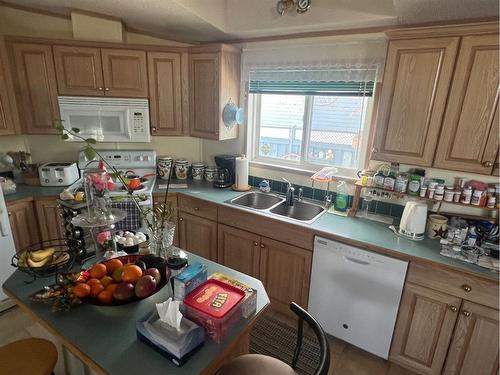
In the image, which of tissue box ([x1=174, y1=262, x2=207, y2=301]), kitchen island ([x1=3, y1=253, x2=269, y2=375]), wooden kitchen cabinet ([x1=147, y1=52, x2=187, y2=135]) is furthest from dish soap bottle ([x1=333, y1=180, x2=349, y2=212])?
wooden kitchen cabinet ([x1=147, y1=52, x2=187, y2=135])

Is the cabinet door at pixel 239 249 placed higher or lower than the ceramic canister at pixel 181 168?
lower

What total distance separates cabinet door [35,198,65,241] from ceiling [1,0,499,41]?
157 cm

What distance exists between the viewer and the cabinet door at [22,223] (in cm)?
226

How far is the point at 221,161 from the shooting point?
2.84 m

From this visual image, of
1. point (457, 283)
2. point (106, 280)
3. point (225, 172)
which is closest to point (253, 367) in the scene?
point (106, 280)

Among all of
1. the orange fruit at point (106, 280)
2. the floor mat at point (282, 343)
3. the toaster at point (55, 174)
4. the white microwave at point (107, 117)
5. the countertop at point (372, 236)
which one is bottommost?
the floor mat at point (282, 343)

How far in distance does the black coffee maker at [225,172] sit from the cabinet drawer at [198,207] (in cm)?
32

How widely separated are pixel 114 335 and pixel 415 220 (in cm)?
176

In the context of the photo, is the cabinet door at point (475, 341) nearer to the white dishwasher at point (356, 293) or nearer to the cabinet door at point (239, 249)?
the white dishwasher at point (356, 293)

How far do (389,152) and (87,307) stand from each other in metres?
1.87

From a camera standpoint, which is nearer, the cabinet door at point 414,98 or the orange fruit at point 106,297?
the orange fruit at point 106,297

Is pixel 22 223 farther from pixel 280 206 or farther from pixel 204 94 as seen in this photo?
pixel 280 206

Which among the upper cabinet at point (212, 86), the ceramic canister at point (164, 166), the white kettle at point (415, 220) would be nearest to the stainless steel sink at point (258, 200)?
the upper cabinet at point (212, 86)

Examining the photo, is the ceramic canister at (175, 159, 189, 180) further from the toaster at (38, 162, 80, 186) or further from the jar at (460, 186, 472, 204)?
the jar at (460, 186, 472, 204)
